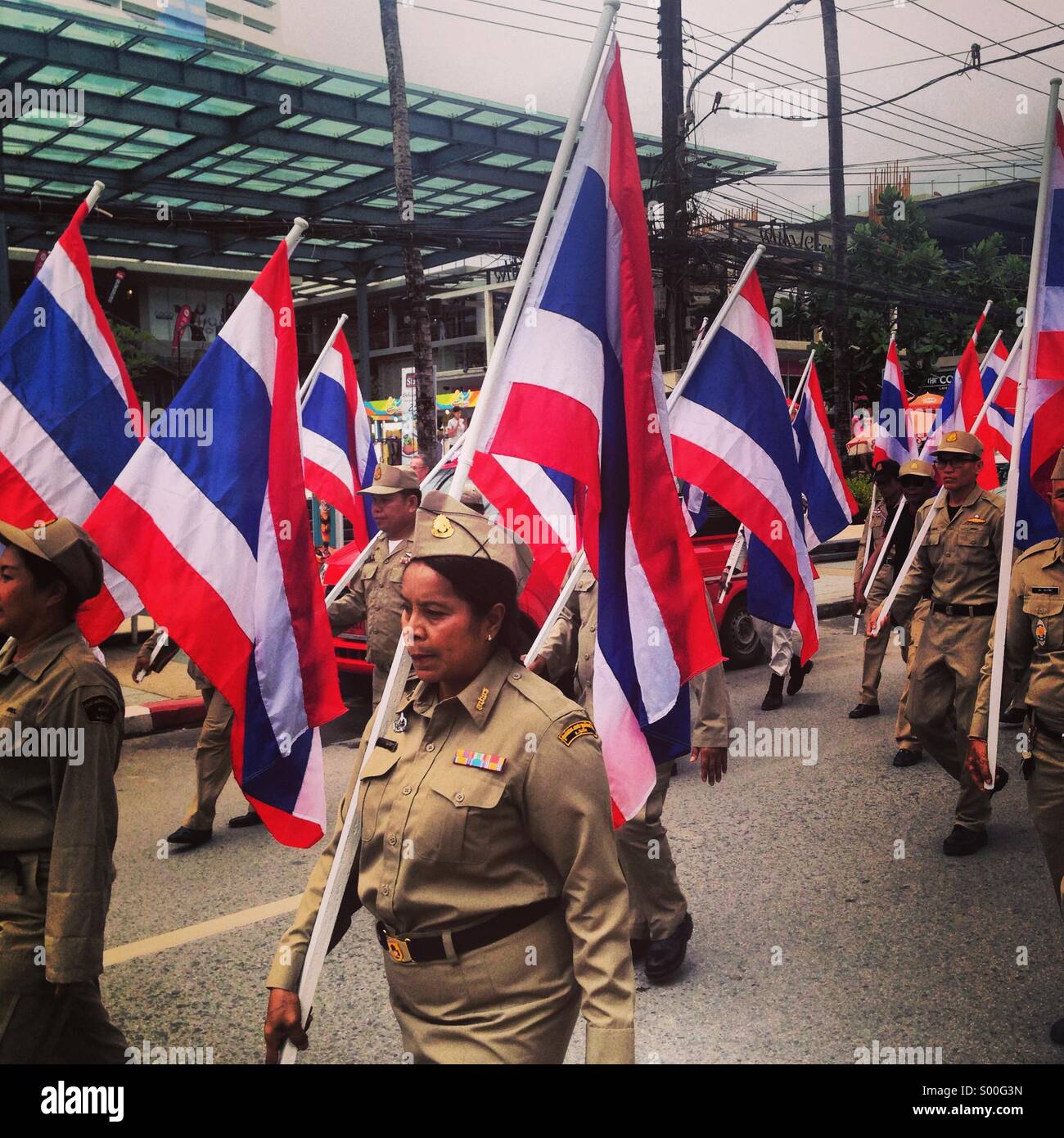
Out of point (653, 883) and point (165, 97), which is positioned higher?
point (165, 97)

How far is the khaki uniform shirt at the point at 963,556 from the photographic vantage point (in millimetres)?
6059

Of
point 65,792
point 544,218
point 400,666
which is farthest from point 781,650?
point 65,792

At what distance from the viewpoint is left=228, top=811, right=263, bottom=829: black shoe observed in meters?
6.37

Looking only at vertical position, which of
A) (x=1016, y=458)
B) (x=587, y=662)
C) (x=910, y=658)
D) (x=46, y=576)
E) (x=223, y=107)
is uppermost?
(x=223, y=107)

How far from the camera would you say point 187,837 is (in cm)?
598

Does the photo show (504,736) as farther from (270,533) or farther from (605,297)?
(270,533)

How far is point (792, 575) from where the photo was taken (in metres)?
5.50

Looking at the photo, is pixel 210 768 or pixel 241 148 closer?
pixel 210 768

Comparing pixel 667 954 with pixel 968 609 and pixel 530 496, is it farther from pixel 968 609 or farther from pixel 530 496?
pixel 968 609

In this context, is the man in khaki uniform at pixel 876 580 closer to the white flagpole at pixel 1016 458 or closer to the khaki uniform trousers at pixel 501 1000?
the white flagpole at pixel 1016 458

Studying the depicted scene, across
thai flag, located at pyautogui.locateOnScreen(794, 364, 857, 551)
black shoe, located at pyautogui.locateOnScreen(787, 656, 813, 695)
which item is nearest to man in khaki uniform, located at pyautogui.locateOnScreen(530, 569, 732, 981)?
black shoe, located at pyautogui.locateOnScreen(787, 656, 813, 695)

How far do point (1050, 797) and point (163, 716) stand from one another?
6.56 meters

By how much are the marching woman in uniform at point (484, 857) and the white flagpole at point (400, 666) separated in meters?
0.05

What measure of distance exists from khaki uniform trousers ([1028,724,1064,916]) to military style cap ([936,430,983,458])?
7.45ft
